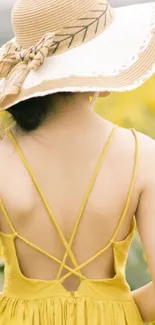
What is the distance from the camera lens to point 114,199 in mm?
1511

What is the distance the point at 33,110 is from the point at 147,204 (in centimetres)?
27

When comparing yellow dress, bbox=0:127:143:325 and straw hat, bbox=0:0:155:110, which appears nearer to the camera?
straw hat, bbox=0:0:155:110

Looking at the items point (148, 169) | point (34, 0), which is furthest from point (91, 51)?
point (148, 169)

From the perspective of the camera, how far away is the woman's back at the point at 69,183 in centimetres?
151

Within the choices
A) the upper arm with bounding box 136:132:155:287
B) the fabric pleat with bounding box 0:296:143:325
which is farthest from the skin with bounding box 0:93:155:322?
the fabric pleat with bounding box 0:296:143:325

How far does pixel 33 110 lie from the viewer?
149cm

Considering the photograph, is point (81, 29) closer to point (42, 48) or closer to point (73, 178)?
point (42, 48)

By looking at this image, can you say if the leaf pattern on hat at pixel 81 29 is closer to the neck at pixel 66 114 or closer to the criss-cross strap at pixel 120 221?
the neck at pixel 66 114

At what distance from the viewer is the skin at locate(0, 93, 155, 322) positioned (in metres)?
1.51

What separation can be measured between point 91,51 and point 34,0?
0.14 metres

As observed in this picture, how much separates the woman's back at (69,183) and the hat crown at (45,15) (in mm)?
185

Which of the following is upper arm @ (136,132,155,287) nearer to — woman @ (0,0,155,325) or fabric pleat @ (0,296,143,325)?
woman @ (0,0,155,325)

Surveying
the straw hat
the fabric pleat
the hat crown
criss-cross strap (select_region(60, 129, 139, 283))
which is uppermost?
the hat crown

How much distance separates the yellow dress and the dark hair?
0.16 feet
